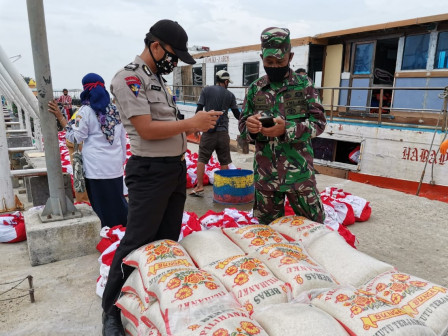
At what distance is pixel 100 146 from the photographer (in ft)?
10.2

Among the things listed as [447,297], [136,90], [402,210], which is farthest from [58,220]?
[402,210]

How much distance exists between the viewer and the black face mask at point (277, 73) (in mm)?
2385

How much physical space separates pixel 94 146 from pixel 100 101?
0.42 metres

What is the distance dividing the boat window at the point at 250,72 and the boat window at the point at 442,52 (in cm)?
585

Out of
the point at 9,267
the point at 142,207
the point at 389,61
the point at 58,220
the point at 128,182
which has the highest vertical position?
the point at 389,61

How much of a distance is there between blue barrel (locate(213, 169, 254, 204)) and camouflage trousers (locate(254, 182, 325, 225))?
5.92 ft

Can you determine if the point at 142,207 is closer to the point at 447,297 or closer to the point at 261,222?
the point at 261,222

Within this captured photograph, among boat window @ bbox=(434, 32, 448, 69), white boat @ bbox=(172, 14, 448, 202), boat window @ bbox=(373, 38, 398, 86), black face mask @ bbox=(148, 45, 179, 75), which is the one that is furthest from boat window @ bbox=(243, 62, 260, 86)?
black face mask @ bbox=(148, 45, 179, 75)

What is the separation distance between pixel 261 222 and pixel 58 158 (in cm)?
188

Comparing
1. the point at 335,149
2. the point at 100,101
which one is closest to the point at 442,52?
the point at 335,149

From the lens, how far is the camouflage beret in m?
2.27

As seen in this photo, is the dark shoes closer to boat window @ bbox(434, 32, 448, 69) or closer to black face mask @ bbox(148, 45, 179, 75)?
black face mask @ bbox(148, 45, 179, 75)

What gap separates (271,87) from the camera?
2500 mm

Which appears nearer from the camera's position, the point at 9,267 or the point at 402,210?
the point at 9,267
